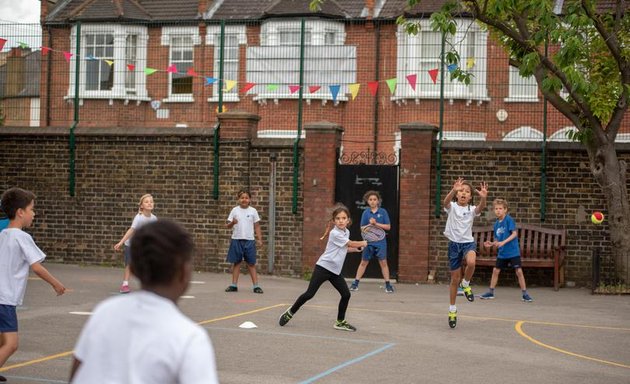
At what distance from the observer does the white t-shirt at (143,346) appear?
3080mm

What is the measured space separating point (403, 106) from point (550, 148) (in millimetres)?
3938

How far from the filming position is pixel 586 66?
17750 mm

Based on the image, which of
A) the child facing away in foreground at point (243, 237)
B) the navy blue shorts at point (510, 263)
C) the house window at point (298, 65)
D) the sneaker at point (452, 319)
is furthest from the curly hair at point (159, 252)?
the house window at point (298, 65)

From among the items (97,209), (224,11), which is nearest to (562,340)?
(97,209)

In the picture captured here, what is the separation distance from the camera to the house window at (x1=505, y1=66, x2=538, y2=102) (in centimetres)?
1900

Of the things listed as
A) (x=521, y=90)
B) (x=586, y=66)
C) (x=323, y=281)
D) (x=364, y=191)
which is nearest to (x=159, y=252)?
(x=323, y=281)

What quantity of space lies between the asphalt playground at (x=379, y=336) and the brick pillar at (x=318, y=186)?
6.43ft

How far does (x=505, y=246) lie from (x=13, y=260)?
1062 cm

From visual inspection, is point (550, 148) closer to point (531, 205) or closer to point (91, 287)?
point (531, 205)

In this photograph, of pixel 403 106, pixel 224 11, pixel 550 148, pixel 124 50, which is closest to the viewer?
pixel 550 148

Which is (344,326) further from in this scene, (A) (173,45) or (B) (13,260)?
(A) (173,45)

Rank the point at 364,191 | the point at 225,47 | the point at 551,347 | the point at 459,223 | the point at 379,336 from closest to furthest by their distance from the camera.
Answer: the point at 551,347 < the point at 379,336 < the point at 459,223 < the point at 364,191 < the point at 225,47

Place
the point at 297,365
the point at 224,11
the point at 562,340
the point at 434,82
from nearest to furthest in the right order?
the point at 297,365 → the point at 562,340 → the point at 434,82 → the point at 224,11

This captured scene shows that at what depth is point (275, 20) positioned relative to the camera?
25812 millimetres
